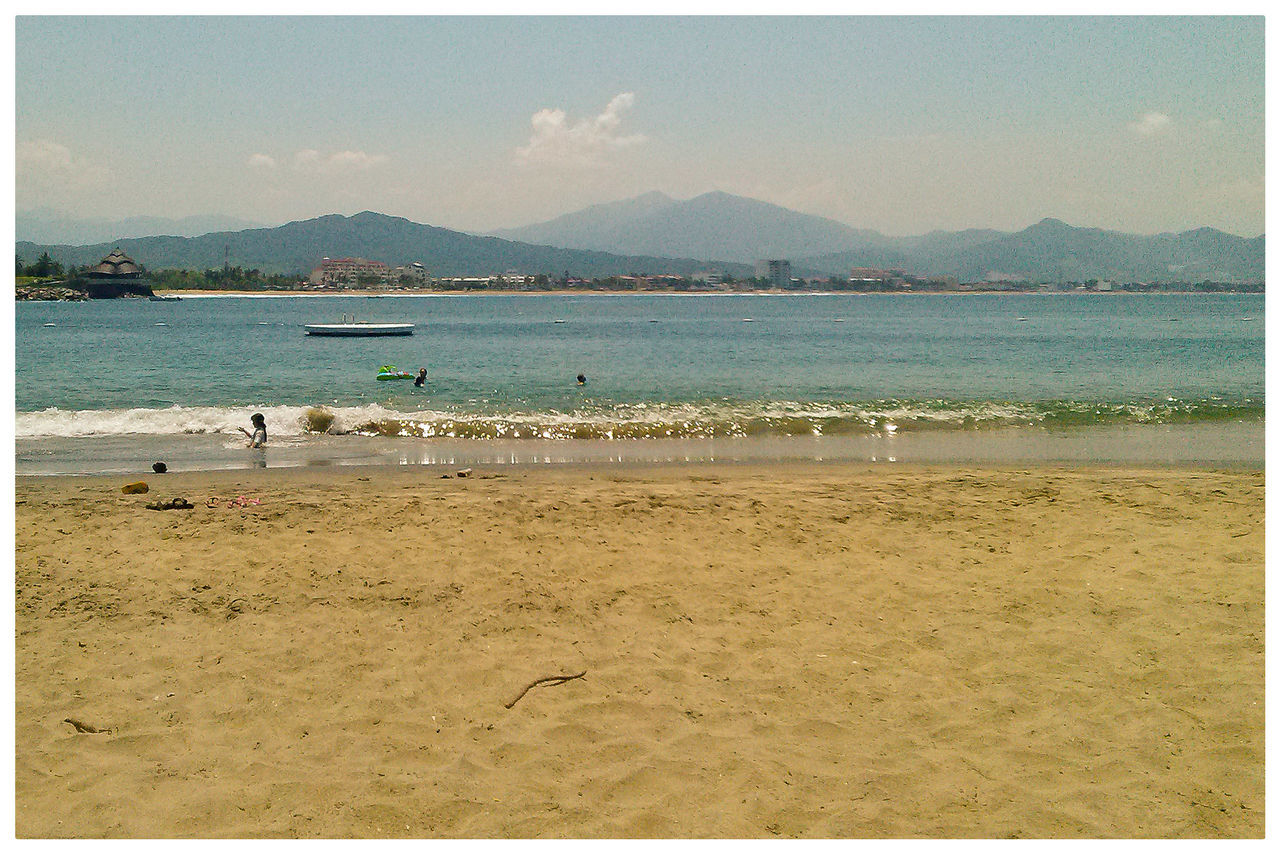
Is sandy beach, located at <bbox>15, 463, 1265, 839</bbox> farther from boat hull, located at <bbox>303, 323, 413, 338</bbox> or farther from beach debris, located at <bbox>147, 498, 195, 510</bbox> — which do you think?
boat hull, located at <bbox>303, 323, 413, 338</bbox>

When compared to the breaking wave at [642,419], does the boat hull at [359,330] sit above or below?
above

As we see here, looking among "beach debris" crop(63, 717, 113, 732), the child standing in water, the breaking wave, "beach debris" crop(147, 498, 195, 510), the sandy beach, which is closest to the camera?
the sandy beach

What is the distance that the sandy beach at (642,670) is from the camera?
356 centimetres

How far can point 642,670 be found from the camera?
475 centimetres

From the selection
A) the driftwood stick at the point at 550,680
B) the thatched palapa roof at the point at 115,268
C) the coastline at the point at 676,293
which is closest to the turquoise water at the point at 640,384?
the driftwood stick at the point at 550,680

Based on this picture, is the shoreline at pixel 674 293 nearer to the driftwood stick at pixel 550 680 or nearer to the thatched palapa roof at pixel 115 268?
the thatched palapa roof at pixel 115 268

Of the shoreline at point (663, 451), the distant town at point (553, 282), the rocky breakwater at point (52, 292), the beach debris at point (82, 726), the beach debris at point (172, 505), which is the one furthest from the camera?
the distant town at point (553, 282)

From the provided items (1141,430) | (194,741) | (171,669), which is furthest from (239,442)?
(1141,430)

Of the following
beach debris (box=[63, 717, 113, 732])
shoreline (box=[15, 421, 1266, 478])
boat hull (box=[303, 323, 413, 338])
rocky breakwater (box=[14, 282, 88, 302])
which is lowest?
shoreline (box=[15, 421, 1266, 478])

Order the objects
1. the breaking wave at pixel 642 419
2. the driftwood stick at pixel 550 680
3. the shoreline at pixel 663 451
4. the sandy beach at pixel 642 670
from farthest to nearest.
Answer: the breaking wave at pixel 642 419
the shoreline at pixel 663 451
the driftwood stick at pixel 550 680
the sandy beach at pixel 642 670

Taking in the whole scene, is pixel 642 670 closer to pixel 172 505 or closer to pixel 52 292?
pixel 172 505

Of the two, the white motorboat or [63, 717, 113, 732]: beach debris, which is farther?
the white motorboat

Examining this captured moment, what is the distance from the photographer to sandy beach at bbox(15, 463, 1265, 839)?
3.56m

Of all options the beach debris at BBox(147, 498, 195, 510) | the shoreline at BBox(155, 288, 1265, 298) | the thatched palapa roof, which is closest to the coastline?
the shoreline at BBox(155, 288, 1265, 298)
